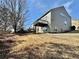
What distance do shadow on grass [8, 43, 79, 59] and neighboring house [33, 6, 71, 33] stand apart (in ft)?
86.2

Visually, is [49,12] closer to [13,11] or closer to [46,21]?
[46,21]

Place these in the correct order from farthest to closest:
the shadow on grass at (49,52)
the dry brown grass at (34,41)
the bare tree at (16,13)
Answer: the bare tree at (16,13)
the dry brown grass at (34,41)
the shadow on grass at (49,52)

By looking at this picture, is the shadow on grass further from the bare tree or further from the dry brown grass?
the bare tree

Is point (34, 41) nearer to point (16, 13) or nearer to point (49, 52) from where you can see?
point (49, 52)

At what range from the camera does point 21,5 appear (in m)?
31.4

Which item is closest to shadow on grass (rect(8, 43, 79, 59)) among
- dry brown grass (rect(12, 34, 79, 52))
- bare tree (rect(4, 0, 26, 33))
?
dry brown grass (rect(12, 34, 79, 52))

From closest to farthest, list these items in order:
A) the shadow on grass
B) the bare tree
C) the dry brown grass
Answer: the shadow on grass → the dry brown grass → the bare tree

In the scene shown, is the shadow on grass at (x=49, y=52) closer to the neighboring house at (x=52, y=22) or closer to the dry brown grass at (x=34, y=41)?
the dry brown grass at (x=34, y=41)

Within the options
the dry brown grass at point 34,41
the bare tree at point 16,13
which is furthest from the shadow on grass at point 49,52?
the bare tree at point 16,13

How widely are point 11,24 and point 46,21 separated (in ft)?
36.4

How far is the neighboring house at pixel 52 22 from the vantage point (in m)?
37.9

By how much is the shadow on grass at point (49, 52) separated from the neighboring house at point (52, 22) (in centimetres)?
2626

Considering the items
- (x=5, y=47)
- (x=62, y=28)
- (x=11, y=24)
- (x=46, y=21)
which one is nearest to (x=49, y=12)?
(x=46, y=21)

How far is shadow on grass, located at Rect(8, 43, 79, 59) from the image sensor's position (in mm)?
8797
